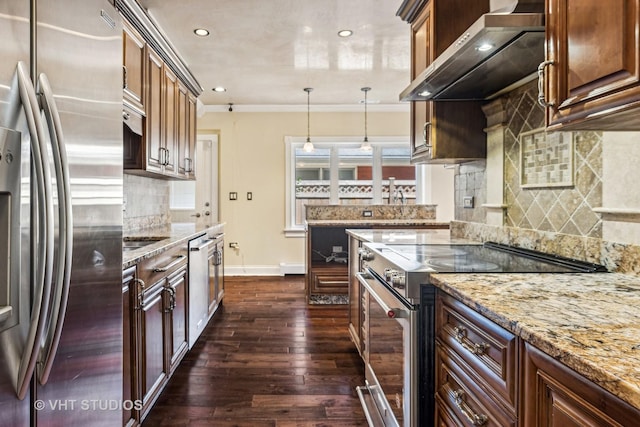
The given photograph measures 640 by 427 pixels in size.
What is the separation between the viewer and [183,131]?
3568mm

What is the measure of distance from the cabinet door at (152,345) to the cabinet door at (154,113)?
3.57 feet

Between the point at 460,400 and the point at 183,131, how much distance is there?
3.22 m

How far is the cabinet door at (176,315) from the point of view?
2.21m

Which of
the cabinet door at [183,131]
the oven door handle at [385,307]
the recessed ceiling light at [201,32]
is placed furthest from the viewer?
the cabinet door at [183,131]

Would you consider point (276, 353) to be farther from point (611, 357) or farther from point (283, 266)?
point (283, 266)

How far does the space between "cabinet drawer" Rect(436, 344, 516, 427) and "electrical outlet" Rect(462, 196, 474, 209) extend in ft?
4.77

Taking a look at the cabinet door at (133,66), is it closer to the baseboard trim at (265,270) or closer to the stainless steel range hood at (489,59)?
the stainless steel range hood at (489,59)

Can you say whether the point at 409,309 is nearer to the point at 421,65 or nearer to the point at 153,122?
the point at 421,65

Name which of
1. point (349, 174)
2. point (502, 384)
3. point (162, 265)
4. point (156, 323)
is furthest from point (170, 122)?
point (349, 174)

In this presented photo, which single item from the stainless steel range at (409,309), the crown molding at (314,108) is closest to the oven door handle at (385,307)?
the stainless steel range at (409,309)

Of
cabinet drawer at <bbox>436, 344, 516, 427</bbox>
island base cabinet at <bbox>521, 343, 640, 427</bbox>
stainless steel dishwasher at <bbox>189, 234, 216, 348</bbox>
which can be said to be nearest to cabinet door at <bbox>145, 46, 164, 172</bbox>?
stainless steel dishwasher at <bbox>189, 234, 216, 348</bbox>

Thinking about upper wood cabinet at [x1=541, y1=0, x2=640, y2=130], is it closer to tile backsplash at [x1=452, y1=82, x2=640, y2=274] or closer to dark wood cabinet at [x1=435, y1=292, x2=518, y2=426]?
tile backsplash at [x1=452, y1=82, x2=640, y2=274]

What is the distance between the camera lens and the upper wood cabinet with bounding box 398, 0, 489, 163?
215 centimetres

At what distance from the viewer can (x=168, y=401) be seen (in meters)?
2.19
